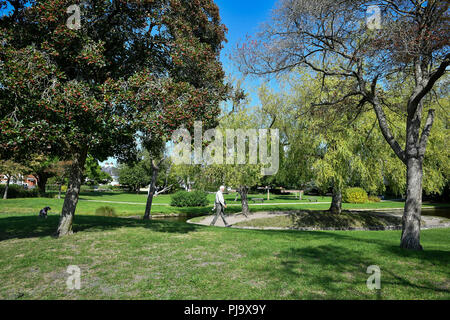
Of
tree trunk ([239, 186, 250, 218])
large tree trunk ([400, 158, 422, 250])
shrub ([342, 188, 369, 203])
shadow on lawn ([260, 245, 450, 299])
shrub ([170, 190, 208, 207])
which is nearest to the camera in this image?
shadow on lawn ([260, 245, 450, 299])

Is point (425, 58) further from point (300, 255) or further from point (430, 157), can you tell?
point (430, 157)

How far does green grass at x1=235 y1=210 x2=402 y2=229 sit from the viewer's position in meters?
17.7

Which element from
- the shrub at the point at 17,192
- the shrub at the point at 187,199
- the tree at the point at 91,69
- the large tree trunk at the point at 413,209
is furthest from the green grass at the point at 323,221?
the shrub at the point at 17,192

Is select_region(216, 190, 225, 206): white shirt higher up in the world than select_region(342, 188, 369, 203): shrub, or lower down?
higher up

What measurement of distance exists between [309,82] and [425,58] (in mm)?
13057

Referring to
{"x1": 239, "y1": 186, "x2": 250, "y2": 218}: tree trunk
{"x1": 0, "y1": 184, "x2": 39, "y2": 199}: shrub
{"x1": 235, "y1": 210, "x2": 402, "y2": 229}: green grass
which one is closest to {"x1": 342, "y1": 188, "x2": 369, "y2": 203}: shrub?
{"x1": 235, "y1": 210, "x2": 402, "y2": 229}: green grass

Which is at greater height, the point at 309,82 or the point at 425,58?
the point at 309,82

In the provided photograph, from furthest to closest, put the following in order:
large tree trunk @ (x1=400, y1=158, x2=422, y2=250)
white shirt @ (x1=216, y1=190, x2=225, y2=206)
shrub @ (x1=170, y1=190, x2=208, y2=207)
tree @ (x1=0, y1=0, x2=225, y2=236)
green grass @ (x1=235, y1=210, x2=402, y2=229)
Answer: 1. shrub @ (x1=170, y1=190, x2=208, y2=207)
2. green grass @ (x1=235, y1=210, x2=402, y2=229)
3. white shirt @ (x1=216, y1=190, x2=225, y2=206)
4. large tree trunk @ (x1=400, y1=158, x2=422, y2=250)
5. tree @ (x1=0, y1=0, x2=225, y2=236)

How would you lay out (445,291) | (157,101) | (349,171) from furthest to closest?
(349,171), (157,101), (445,291)

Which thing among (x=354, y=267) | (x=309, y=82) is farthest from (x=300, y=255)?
(x=309, y=82)

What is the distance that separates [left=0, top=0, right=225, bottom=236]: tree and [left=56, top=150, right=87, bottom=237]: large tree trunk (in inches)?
1.2

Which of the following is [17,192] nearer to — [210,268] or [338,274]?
[210,268]

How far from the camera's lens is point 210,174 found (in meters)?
20.6

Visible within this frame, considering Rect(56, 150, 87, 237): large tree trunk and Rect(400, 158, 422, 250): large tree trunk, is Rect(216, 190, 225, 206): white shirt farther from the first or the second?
Rect(400, 158, 422, 250): large tree trunk
